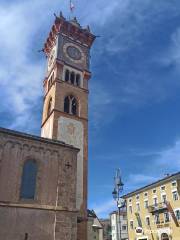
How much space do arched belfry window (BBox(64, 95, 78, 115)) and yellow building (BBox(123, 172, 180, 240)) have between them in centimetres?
2081

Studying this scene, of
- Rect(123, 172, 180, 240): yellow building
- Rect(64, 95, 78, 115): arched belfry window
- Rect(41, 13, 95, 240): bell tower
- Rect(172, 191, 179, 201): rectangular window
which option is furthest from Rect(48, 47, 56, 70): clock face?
Rect(172, 191, 179, 201): rectangular window

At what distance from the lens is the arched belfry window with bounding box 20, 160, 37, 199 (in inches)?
A: 899

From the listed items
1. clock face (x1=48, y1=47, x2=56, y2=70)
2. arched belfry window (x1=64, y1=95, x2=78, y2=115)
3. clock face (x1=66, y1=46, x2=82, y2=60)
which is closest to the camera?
arched belfry window (x1=64, y1=95, x2=78, y2=115)

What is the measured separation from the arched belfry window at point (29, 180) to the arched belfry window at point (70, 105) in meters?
13.2

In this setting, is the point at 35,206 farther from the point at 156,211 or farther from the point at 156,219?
the point at 156,219

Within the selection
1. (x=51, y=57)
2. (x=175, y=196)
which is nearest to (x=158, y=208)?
(x=175, y=196)

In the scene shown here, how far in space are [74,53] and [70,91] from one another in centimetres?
797

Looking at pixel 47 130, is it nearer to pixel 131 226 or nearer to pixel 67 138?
pixel 67 138

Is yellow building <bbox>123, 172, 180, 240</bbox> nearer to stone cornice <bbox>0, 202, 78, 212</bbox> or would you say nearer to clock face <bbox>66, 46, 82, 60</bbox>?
stone cornice <bbox>0, 202, 78, 212</bbox>

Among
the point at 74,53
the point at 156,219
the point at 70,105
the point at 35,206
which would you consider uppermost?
the point at 74,53

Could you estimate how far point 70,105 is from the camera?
3666 cm

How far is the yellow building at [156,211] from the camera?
4468 cm

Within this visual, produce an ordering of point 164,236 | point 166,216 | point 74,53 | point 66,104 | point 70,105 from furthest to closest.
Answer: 1. point 166,216
2. point 164,236
3. point 74,53
4. point 66,104
5. point 70,105

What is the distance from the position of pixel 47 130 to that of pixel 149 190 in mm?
27349
